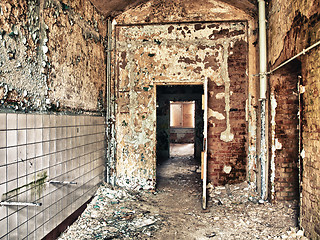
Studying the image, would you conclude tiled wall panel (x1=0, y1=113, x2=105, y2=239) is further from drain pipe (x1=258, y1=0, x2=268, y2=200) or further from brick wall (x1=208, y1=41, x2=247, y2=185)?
drain pipe (x1=258, y1=0, x2=268, y2=200)

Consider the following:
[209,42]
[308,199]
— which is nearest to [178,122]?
[209,42]

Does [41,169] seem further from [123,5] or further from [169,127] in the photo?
[169,127]

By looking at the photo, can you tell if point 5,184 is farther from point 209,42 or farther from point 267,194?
point 209,42

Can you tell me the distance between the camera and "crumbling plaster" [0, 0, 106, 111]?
183cm

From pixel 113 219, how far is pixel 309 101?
258 centimetres

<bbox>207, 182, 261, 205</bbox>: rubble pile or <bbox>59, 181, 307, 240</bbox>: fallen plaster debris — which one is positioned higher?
<bbox>207, 182, 261, 205</bbox>: rubble pile

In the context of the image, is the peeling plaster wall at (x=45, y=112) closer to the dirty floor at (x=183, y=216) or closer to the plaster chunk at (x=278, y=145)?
the dirty floor at (x=183, y=216)

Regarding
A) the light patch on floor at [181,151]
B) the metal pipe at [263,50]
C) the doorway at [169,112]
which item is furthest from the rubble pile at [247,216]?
the light patch on floor at [181,151]

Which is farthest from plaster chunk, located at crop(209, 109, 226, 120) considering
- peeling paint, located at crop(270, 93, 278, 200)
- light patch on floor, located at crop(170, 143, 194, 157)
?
light patch on floor, located at crop(170, 143, 194, 157)

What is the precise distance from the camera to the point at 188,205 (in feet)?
11.4

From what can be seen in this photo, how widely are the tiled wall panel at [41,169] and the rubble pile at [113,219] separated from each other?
0.19 metres

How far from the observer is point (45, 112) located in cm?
228

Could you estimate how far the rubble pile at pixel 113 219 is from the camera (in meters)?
2.57

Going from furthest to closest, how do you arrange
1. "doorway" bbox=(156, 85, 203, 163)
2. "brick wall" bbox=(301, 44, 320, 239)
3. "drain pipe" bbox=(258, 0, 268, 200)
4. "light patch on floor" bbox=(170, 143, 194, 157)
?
"light patch on floor" bbox=(170, 143, 194, 157), "doorway" bbox=(156, 85, 203, 163), "drain pipe" bbox=(258, 0, 268, 200), "brick wall" bbox=(301, 44, 320, 239)
